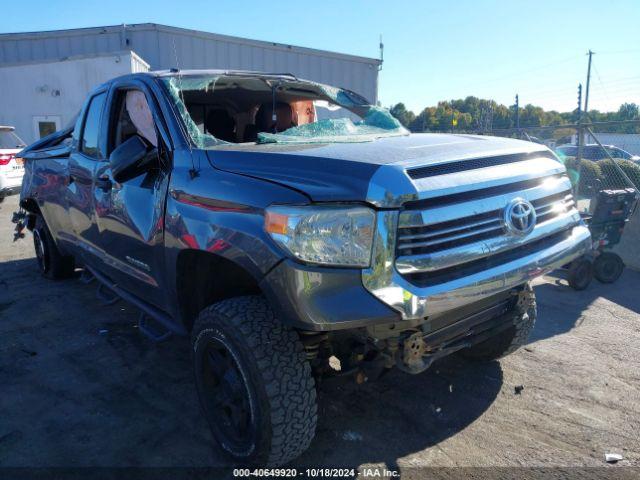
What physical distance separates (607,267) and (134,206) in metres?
5.30

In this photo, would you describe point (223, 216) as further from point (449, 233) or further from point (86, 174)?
point (86, 174)

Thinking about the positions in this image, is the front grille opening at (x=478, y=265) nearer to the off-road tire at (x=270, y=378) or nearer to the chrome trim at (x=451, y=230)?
the chrome trim at (x=451, y=230)

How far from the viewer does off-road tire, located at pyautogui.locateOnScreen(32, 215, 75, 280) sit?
554 centimetres

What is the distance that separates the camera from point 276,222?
2.05 metres

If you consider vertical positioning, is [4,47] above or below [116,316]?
above

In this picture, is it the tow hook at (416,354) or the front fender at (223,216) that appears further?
the tow hook at (416,354)

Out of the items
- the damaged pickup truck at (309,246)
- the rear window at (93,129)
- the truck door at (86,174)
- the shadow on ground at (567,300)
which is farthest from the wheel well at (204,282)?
the shadow on ground at (567,300)

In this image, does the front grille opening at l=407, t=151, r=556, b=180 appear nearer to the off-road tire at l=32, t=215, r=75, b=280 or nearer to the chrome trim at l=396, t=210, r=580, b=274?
the chrome trim at l=396, t=210, r=580, b=274

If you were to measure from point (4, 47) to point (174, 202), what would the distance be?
20.9 m

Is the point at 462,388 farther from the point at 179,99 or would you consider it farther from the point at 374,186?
the point at 179,99

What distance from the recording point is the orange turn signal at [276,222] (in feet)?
6.65

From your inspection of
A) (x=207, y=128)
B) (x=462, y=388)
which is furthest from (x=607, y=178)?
(x=207, y=128)

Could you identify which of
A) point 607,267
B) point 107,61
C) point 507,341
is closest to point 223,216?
point 507,341

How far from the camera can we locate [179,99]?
2961 millimetres
